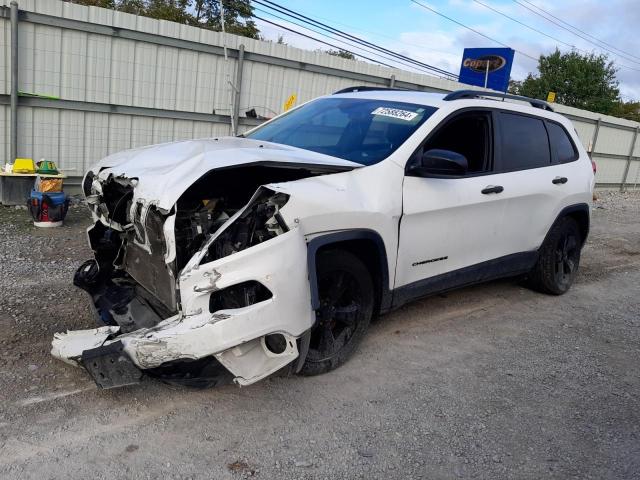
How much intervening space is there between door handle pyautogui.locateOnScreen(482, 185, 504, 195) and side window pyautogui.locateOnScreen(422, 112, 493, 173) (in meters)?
0.15

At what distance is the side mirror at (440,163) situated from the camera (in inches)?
153

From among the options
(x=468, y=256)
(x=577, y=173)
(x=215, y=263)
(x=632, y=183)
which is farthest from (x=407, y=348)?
(x=632, y=183)

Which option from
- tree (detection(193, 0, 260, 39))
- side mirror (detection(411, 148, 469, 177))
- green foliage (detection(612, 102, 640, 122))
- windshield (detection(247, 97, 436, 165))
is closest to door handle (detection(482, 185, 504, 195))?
side mirror (detection(411, 148, 469, 177))

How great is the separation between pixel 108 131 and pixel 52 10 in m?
1.84

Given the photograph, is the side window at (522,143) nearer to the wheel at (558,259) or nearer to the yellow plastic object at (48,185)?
the wheel at (558,259)

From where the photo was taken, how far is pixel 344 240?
3.49 m

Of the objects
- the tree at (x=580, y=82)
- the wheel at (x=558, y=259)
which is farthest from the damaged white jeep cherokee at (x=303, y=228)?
the tree at (x=580, y=82)

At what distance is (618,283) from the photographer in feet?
22.7

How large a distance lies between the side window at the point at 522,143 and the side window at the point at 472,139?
0.64 feet

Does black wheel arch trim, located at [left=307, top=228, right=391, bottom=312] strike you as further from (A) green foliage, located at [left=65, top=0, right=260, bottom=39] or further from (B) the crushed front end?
(A) green foliage, located at [left=65, top=0, right=260, bottom=39]

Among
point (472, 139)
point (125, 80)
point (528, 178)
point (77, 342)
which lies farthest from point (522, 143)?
point (125, 80)

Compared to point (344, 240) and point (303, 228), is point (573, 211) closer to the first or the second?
point (344, 240)

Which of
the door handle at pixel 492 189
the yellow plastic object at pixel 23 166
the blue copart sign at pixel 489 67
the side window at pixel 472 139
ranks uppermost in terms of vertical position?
the blue copart sign at pixel 489 67

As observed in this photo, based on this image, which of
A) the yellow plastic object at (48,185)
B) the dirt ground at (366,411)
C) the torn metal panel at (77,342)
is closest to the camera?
the dirt ground at (366,411)
